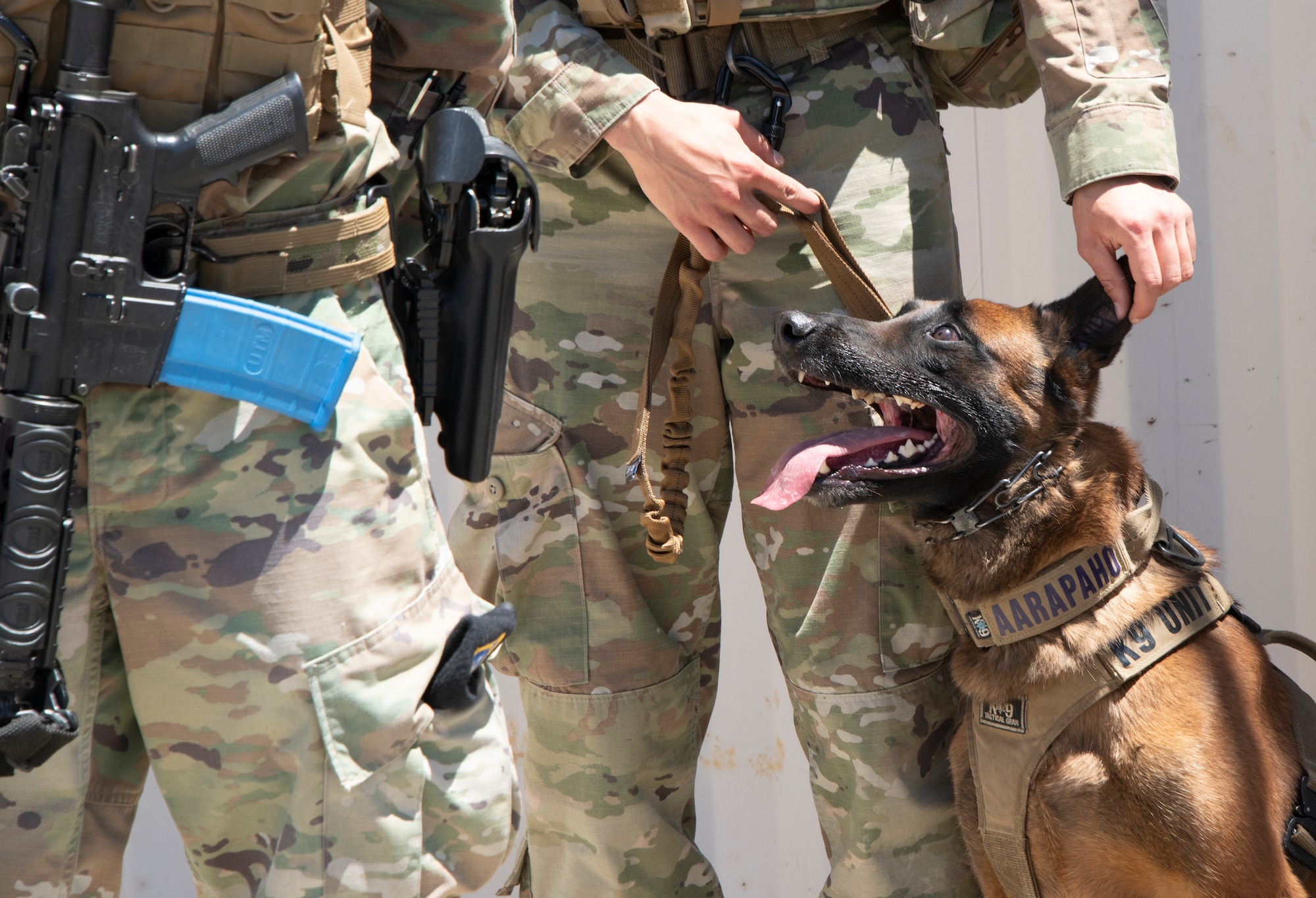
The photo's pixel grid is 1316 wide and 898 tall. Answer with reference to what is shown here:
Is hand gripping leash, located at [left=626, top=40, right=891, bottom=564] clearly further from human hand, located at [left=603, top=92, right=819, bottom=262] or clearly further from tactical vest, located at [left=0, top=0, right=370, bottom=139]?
tactical vest, located at [left=0, top=0, right=370, bottom=139]

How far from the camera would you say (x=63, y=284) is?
934 mm

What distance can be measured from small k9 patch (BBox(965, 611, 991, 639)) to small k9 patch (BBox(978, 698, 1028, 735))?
93 mm

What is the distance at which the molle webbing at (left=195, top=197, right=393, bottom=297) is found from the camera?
102cm

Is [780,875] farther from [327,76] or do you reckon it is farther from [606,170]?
[327,76]

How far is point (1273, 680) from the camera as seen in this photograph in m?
1.58

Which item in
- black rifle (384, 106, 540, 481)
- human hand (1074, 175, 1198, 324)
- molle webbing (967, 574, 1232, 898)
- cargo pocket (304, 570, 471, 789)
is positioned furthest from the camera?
molle webbing (967, 574, 1232, 898)

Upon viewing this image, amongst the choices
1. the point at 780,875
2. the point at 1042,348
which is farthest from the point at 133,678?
the point at 780,875

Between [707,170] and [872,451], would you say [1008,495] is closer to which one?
[872,451]

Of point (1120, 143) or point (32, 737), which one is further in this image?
point (1120, 143)

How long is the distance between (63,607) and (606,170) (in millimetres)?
969

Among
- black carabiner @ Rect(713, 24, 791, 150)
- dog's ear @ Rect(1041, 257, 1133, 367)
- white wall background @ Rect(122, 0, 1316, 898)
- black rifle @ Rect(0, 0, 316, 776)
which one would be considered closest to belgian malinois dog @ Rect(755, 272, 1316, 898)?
dog's ear @ Rect(1041, 257, 1133, 367)

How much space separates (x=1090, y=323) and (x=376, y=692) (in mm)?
1138

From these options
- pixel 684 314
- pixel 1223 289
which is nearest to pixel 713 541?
pixel 684 314

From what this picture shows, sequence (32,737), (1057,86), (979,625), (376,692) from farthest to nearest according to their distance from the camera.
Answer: (979,625) < (1057,86) < (376,692) < (32,737)
